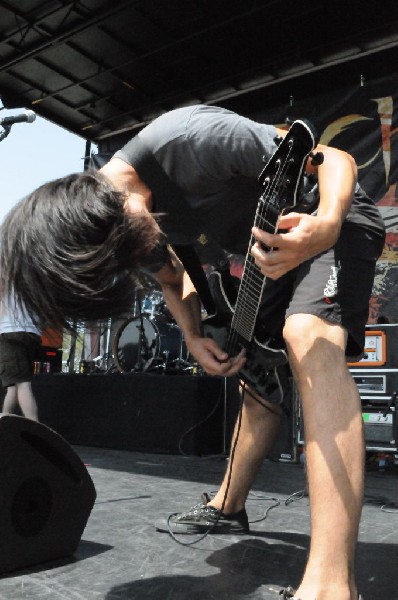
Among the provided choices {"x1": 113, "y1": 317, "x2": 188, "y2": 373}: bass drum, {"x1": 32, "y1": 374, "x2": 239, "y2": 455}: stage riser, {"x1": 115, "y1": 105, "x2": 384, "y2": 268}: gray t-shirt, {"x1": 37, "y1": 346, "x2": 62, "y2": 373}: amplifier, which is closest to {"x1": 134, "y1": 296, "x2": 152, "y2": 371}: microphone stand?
{"x1": 113, "y1": 317, "x2": 188, "y2": 373}: bass drum

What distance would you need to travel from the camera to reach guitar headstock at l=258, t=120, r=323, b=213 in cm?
126

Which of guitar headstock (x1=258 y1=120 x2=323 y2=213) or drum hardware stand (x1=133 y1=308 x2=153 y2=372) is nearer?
guitar headstock (x1=258 y1=120 x2=323 y2=213)

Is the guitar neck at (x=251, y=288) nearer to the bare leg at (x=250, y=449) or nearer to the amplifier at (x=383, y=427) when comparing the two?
the bare leg at (x=250, y=449)

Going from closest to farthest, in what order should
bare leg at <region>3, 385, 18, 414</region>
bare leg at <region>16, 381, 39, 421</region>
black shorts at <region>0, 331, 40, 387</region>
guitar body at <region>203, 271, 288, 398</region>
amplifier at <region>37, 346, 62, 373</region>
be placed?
guitar body at <region>203, 271, 288, 398</region> → black shorts at <region>0, 331, 40, 387</region> → bare leg at <region>16, 381, 39, 421</region> → bare leg at <region>3, 385, 18, 414</region> → amplifier at <region>37, 346, 62, 373</region>

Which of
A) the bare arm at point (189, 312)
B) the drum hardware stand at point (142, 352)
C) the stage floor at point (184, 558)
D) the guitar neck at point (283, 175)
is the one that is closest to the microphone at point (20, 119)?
the bare arm at point (189, 312)

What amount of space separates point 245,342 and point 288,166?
670 millimetres

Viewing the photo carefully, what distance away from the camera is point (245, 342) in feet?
5.86

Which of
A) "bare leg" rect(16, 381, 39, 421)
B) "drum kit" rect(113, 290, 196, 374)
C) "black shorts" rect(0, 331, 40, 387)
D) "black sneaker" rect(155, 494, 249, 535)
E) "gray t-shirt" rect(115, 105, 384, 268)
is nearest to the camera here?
"gray t-shirt" rect(115, 105, 384, 268)

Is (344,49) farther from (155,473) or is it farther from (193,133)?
(193,133)

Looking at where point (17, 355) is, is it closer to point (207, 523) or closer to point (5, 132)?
point (5, 132)

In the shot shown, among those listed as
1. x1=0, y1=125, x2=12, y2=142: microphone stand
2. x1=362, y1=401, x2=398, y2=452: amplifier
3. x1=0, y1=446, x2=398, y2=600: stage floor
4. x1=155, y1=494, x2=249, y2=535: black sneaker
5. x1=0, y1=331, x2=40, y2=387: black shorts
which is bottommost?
x1=0, y1=446, x2=398, y2=600: stage floor

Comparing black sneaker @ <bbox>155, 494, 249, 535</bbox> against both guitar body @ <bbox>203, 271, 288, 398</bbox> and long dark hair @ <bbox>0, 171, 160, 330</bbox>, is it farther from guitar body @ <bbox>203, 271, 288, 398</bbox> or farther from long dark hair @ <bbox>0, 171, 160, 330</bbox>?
long dark hair @ <bbox>0, 171, 160, 330</bbox>

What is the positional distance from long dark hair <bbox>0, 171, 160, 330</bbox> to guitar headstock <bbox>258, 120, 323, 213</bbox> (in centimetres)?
32

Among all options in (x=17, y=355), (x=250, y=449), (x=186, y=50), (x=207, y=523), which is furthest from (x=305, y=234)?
(x=186, y=50)
